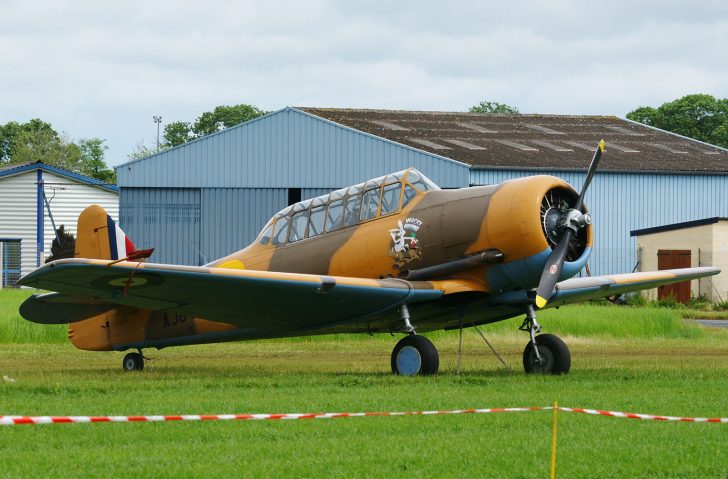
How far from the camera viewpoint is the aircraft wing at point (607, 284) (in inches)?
593

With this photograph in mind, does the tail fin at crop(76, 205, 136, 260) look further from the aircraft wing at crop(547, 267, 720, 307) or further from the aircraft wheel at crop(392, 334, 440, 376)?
the aircraft wing at crop(547, 267, 720, 307)

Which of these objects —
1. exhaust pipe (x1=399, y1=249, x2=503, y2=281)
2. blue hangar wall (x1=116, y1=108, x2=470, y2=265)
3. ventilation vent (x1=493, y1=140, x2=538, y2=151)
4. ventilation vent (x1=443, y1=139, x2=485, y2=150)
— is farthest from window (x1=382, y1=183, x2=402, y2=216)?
ventilation vent (x1=493, y1=140, x2=538, y2=151)

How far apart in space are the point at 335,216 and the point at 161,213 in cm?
2507

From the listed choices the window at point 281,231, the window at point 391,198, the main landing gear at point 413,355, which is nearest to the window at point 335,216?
the window at point 391,198

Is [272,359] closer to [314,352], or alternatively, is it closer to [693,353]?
[314,352]

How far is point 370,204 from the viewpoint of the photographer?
14773mm

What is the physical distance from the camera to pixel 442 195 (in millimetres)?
14250

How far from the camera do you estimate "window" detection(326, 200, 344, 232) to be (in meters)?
15.1

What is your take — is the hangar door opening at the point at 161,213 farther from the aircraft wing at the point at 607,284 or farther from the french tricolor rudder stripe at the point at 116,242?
the aircraft wing at the point at 607,284

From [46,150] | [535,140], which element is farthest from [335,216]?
[46,150]

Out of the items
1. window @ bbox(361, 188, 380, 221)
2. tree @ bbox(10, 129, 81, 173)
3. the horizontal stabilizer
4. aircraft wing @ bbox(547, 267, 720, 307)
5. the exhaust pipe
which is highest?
tree @ bbox(10, 129, 81, 173)

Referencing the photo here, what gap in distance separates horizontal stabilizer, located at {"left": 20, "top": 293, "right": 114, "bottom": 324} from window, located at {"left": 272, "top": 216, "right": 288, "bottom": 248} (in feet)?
8.57

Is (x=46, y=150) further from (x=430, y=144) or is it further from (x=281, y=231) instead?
(x=281, y=231)

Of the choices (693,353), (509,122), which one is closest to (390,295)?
(693,353)
